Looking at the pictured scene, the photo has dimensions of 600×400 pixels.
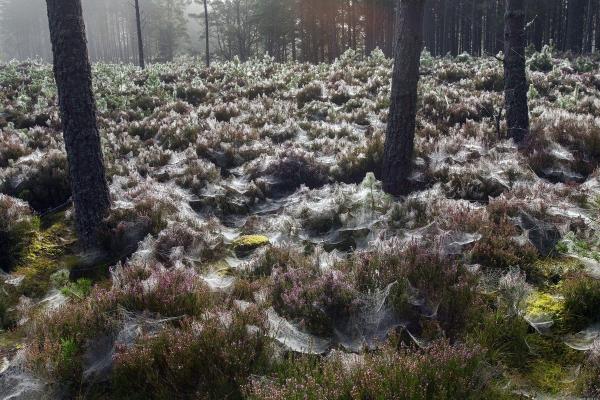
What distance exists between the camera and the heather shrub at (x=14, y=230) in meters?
6.79

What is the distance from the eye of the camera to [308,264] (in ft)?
17.9

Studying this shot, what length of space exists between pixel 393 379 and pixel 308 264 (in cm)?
249

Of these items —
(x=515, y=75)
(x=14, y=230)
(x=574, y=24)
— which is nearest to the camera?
(x=14, y=230)

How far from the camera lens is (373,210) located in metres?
6.85

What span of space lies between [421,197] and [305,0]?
43545 mm

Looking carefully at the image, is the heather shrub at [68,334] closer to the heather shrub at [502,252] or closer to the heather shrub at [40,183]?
the heather shrub at [502,252]

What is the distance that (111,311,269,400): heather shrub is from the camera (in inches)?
135

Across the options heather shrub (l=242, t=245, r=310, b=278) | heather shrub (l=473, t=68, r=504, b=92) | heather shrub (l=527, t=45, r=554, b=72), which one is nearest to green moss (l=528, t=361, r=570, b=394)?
heather shrub (l=242, t=245, r=310, b=278)

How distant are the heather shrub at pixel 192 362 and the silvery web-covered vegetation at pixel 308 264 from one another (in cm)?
2

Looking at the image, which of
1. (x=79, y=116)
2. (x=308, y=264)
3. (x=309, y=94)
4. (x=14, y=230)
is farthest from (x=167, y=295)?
(x=309, y=94)

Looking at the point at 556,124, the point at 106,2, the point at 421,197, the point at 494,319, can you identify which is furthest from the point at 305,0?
the point at 106,2

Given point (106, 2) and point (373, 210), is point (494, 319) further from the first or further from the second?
point (106, 2)

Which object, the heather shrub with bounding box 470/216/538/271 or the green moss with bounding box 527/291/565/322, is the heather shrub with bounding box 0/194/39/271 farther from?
the green moss with bounding box 527/291/565/322

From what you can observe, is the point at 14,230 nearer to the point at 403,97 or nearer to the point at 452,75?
the point at 403,97
